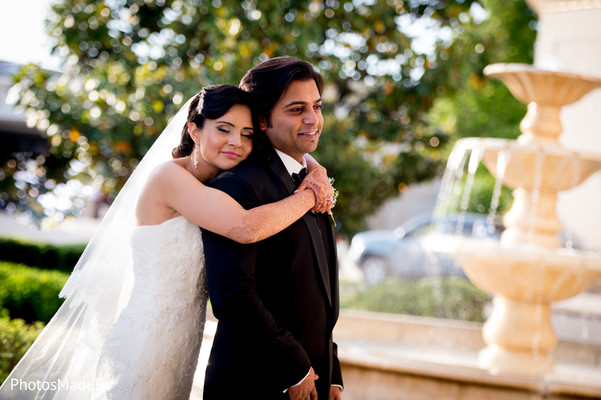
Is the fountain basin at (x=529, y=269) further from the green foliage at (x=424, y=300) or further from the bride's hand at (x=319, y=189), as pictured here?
the green foliage at (x=424, y=300)

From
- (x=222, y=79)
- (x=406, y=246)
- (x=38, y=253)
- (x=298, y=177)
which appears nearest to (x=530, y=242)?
(x=222, y=79)

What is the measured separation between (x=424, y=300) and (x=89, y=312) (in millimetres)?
8816

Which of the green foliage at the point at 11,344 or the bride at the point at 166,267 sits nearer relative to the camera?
the bride at the point at 166,267

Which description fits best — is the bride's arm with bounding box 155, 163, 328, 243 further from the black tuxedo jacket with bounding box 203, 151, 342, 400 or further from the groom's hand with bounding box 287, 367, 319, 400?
the groom's hand with bounding box 287, 367, 319, 400

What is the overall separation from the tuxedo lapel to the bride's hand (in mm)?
50

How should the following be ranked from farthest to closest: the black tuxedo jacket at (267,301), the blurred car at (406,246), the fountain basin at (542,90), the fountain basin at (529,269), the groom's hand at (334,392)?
the blurred car at (406,246)
the fountain basin at (542,90)
the fountain basin at (529,269)
the groom's hand at (334,392)
the black tuxedo jacket at (267,301)

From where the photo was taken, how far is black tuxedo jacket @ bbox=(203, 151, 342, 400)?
2.78 meters

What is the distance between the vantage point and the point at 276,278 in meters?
2.94

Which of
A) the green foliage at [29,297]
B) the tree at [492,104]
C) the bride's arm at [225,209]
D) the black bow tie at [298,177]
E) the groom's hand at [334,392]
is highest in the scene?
the tree at [492,104]

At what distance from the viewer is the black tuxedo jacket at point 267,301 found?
9.12 ft

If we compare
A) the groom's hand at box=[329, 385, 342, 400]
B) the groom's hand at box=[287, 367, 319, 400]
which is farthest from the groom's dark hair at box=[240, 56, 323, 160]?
the groom's hand at box=[329, 385, 342, 400]

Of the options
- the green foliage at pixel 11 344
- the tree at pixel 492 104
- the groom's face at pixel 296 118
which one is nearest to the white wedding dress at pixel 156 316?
the groom's face at pixel 296 118

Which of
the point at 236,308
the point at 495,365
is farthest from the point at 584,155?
the point at 236,308

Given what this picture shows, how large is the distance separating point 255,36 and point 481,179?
15706mm
